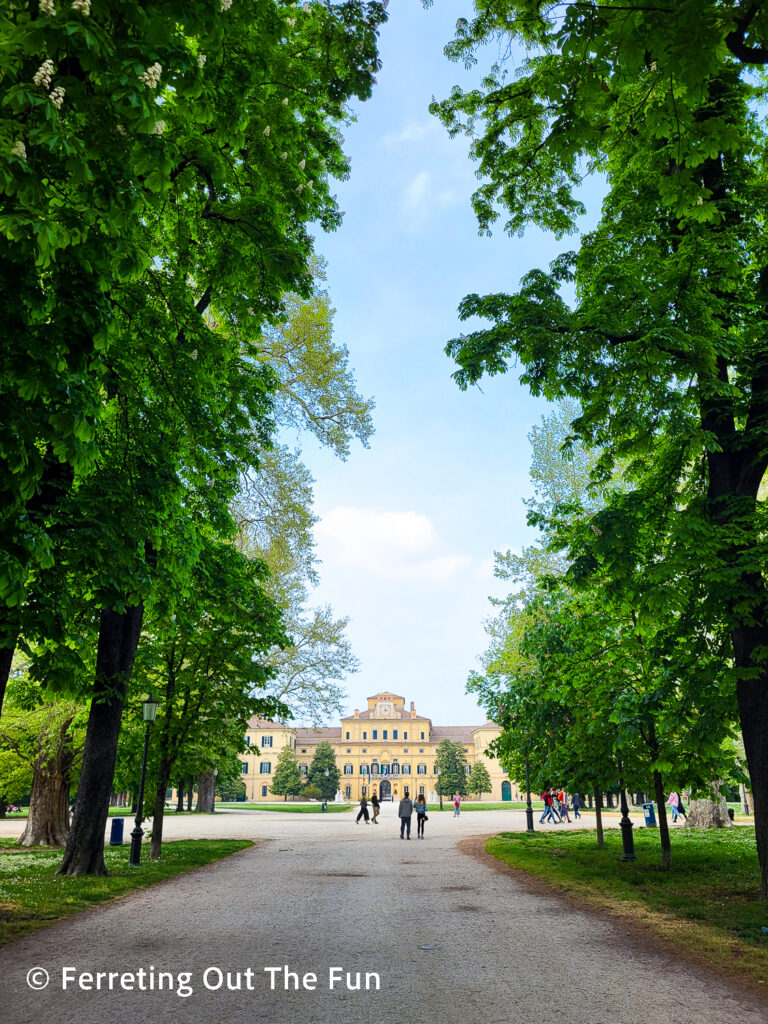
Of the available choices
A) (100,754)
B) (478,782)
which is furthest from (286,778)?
(100,754)

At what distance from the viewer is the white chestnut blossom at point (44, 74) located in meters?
3.72

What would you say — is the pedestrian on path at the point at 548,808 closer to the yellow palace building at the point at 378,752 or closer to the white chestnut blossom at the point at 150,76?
the white chestnut blossom at the point at 150,76

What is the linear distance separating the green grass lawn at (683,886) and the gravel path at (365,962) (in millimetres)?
618

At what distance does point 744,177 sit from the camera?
9.80 metres

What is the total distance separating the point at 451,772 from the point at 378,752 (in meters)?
30.3

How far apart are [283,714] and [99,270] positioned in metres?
12.4

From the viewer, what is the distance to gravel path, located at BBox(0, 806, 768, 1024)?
195 inches

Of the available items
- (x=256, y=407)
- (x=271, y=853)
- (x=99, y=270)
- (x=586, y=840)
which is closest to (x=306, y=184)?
(x=256, y=407)

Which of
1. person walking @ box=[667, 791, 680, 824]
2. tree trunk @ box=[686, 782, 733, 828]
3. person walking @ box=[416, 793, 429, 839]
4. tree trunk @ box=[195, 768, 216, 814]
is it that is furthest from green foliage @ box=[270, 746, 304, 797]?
tree trunk @ box=[686, 782, 733, 828]

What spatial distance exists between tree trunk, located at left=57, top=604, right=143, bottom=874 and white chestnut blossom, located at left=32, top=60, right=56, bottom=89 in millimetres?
9640

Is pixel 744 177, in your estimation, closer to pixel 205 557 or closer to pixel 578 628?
pixel 578 628

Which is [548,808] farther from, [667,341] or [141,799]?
[667,341]

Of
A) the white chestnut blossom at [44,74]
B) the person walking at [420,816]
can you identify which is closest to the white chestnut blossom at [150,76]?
the white chestnut blossom at [44,74]

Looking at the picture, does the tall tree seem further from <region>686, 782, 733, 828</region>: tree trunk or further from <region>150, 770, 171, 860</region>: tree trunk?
<region>686, 782, 733, 828</region>: tree trunk
